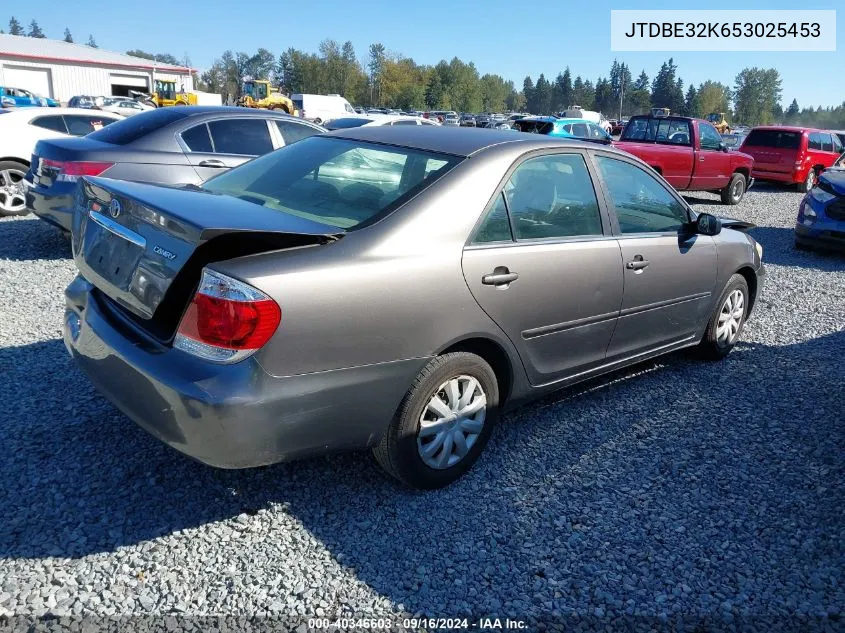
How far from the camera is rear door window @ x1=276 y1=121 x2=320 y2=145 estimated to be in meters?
7.70

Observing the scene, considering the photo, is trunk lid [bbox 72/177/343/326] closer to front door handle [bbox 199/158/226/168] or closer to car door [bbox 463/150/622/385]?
car door [bbox 463/150/622/385]

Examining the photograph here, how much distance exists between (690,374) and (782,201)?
14.2 metres

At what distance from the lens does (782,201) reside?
1700cm

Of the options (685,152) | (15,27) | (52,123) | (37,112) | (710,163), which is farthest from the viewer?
(15,27)

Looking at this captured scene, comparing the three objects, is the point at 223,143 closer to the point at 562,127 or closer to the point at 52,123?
the point at 52,123

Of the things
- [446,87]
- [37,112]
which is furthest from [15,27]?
[37,112]

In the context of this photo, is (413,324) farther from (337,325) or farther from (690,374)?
(690,374)

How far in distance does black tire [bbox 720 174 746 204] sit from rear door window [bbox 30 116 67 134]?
506 inches

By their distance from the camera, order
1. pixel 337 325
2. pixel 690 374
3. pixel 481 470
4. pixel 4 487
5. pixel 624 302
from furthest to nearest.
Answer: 1. pixel 690 374
2. pixel 624 302
3. pixel 481 470
4. pixel 4 487
5. pixel 337 325

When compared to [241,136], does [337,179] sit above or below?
below

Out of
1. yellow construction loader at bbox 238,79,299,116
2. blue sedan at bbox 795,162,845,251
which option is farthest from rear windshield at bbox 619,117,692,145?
yellow construction loader at bbox 238,79,299,116

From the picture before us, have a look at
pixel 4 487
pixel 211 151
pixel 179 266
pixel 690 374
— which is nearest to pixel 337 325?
pixel 179 266

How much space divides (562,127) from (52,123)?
12.6 m

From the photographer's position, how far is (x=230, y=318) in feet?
8.15
